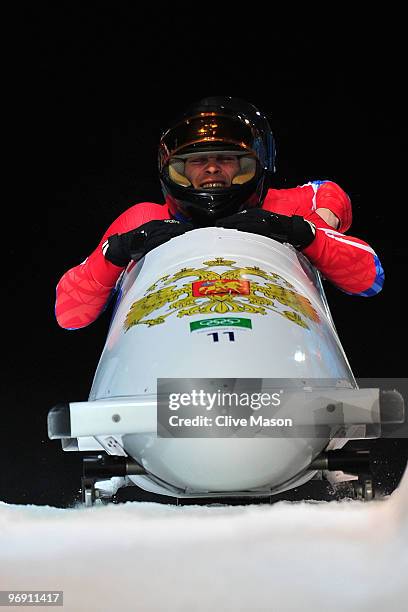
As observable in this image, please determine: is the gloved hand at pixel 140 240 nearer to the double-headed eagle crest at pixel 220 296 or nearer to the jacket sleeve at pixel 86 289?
the jacket sleeve at pixel 86 289

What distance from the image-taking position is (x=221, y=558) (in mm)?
3227

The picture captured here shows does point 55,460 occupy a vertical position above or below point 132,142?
below

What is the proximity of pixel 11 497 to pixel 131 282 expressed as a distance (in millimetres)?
1887

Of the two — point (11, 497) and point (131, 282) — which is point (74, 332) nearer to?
point (11, 497)

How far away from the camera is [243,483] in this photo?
3.33 m

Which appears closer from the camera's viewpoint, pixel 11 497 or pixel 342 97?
pixel 11 497

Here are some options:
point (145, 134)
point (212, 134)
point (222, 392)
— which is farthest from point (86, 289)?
point (145, 134)

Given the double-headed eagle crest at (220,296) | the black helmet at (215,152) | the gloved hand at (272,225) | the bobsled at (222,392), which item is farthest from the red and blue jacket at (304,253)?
the double-headed eagle crest at (220,296)

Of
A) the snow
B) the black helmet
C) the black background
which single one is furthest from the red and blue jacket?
the black background

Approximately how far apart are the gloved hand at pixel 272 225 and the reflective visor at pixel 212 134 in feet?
1.35

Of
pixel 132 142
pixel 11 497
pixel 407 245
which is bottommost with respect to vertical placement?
pixel 11 497

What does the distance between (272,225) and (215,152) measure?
1.71ft

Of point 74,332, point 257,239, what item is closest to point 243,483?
point 257,239

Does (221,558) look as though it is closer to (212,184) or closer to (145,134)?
(212,184)
